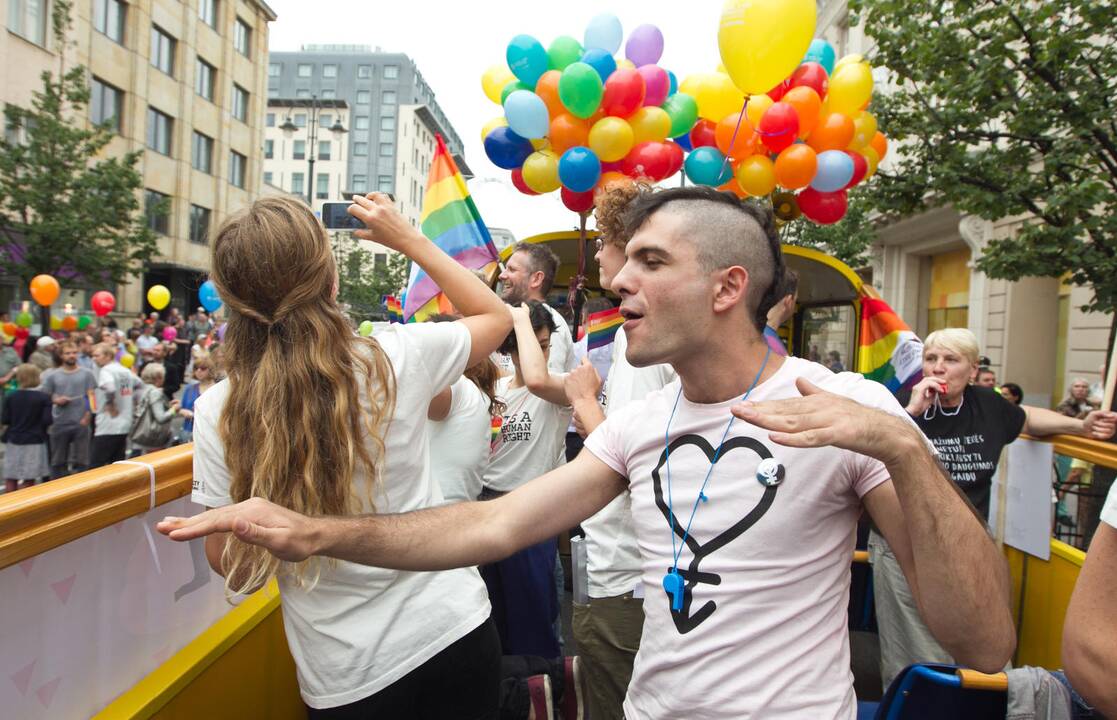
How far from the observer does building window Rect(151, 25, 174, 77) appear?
29.5 metres

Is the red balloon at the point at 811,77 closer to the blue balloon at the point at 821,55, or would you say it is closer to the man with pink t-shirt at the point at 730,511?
the blue balloon at the point at 821,55

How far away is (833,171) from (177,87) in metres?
31.7

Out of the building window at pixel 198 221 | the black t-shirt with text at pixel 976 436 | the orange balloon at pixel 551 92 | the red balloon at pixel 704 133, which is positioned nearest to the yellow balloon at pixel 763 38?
the red balloon at pixel 704 133

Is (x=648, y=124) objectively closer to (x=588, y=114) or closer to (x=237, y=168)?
(x=588, y=114)

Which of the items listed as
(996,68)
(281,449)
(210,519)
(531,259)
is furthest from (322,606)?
(996,68)

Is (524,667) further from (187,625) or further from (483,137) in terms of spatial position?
(483,137)

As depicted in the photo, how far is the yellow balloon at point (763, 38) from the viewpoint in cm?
469

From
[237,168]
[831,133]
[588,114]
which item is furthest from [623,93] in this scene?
[237,168]

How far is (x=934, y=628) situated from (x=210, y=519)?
1257 mm

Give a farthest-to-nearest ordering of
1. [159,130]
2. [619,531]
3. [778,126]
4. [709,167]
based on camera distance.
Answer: [159,130], [709,167], [778,126], [619,531]

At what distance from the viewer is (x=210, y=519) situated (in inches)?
53.0

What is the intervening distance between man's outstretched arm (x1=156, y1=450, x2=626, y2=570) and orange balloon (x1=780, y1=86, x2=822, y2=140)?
13.2 feet

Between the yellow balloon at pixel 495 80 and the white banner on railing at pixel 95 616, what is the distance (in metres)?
4.24

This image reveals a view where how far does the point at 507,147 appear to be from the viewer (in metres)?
5.57
